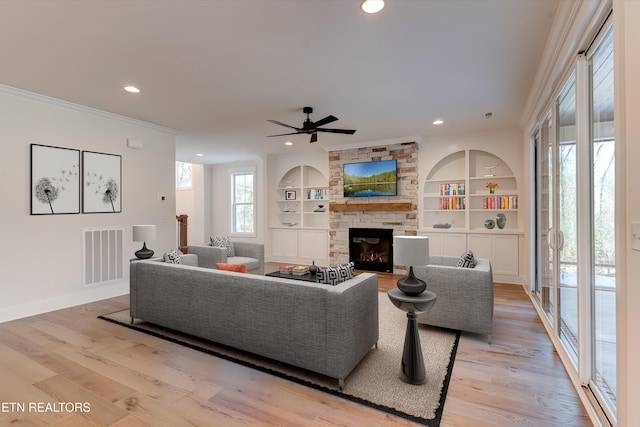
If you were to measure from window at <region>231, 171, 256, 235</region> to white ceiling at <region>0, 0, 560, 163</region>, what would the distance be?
4053mm

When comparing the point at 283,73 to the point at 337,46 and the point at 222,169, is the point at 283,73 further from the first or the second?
the point at 222,169

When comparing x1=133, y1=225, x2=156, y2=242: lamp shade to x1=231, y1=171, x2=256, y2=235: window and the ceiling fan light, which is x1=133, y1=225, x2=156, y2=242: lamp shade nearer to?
the ceiling fan light

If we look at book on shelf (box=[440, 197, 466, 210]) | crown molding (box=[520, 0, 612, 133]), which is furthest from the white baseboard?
crown molding (box=[520, 0, 612, 133])

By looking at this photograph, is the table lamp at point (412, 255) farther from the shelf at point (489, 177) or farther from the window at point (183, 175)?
the window at point (183, 175)

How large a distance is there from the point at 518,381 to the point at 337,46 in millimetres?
3030

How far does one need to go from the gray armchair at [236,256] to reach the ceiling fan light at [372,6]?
3.93 m

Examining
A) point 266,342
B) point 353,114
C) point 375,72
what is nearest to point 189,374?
point 266,342

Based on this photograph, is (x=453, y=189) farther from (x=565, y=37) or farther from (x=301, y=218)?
(x=565, y=37)

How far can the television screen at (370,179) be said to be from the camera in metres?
6.30

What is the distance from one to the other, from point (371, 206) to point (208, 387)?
4.84m

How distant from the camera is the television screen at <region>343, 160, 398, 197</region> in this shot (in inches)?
248

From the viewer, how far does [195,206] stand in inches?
360

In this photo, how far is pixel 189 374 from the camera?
243 cm

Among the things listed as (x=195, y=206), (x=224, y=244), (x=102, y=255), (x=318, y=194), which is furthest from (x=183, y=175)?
(x=102, y=255)
